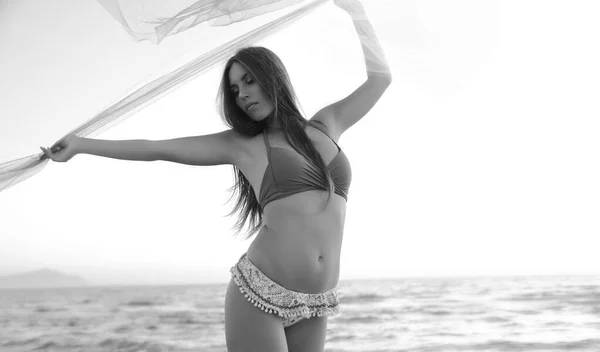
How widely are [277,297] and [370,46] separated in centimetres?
90

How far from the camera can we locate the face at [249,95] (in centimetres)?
199

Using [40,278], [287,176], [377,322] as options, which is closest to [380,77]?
[287,176]

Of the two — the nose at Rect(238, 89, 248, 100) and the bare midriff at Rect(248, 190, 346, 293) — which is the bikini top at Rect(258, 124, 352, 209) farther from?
the nose at Rect(238, 89, 248, 100)

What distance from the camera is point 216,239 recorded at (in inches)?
477

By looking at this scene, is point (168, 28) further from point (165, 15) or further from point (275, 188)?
point (275, 188)

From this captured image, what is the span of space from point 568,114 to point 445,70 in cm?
1103

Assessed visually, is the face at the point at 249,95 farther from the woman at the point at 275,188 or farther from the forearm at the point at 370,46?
the forearm at the point at 370,46

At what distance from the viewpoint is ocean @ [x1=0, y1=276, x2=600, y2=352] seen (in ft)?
28.9

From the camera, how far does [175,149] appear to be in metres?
1.99

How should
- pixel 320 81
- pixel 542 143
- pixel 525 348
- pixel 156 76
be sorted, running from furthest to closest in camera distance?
1. pixel 542 143
2. pixel 525 348
3. pixel 320 81
4. pixel 156 76

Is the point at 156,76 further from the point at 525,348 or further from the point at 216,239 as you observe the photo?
the point at 216,239

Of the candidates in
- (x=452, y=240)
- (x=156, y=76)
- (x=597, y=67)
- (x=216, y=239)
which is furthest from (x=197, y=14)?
(x=452, y=240)

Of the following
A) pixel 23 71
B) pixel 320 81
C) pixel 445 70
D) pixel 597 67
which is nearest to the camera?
pixel 445 70

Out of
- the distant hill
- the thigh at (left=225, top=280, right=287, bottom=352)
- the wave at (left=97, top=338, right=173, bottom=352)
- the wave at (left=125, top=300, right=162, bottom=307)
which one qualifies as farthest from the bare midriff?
the wave at (left=125, top=300, right=162, bottom=307)
